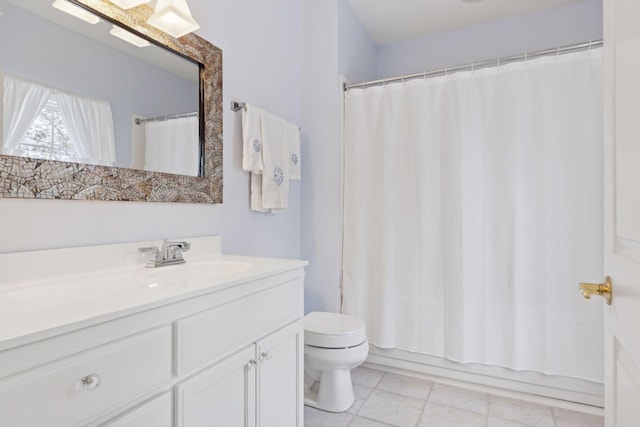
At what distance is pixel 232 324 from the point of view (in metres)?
1.04

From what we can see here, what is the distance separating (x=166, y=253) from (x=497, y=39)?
9.44 ft

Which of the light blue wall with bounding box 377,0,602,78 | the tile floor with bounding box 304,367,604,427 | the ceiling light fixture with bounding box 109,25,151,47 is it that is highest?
the light blue wall with bounding box 377,0,602,78

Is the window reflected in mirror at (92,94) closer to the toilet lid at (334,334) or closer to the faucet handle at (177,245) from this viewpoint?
the faucet handle at (177,245)

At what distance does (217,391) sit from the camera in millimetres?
995

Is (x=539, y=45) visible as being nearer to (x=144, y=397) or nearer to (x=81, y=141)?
(x=81, y=141)

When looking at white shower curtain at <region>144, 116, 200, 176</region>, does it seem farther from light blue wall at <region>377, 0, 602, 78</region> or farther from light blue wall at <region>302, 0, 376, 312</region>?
light blue wall at <region>377, 0, 602, 78</region>

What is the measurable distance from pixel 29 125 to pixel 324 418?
5.74 ft

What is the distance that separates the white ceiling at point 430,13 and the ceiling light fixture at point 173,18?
1507 mm

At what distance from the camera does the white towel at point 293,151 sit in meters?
2.10

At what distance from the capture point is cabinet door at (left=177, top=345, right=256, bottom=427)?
0.90 metres

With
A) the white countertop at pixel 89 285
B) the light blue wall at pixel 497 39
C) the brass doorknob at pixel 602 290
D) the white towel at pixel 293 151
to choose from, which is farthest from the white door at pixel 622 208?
the light blue wall at pixel 497 39

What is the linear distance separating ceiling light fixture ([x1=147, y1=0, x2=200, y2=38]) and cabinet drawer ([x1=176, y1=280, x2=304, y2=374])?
3.54 ft

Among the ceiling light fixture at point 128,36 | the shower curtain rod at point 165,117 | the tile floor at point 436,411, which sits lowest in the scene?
the tile floor at point 436,411

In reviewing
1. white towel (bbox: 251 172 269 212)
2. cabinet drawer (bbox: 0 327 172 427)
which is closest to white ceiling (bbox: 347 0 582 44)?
white towel (bbox: 251 172 269 212)
